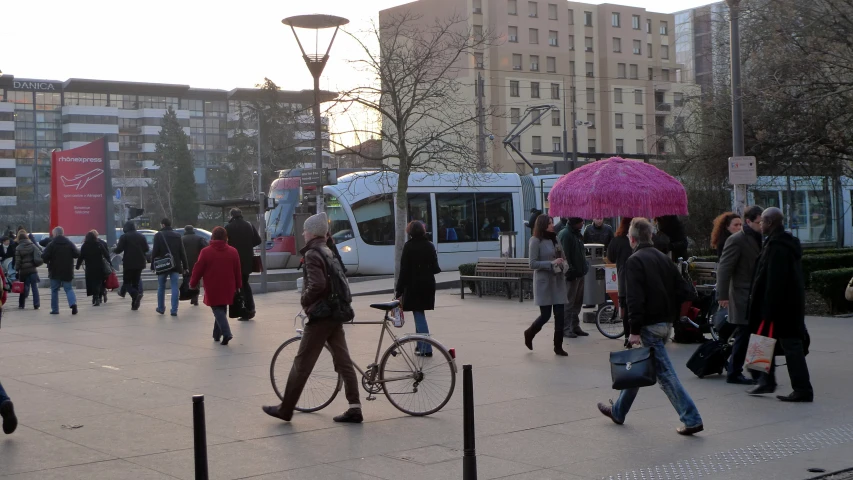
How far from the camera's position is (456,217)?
104 feet

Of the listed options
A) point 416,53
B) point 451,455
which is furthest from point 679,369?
point 416,53

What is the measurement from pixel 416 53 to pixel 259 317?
27.2ft

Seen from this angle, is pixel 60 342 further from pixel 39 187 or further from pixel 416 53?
pixel 39 187

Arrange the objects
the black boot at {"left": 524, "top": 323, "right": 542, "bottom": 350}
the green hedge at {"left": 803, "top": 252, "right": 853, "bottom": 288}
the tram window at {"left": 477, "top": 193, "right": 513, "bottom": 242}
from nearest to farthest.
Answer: the black boot at {"left": 524, "top": 323, "right": 542, "bottom": 350}, the green hedge at {"left": 803, "top": 252, "right": 853, "bottom": 288}, the tram window at {"left": 477, "top": 193, "right": 513, "bottom": 242}

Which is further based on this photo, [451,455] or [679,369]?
[679,369]

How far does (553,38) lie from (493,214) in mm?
56259

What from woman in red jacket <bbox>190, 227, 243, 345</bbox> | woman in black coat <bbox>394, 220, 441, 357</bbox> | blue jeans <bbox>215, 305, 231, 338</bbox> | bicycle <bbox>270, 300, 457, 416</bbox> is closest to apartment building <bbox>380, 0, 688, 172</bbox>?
woman in red jacket <bbox>190, 227, 243, 345</bbox>

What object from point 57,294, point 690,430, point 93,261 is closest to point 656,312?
point 690,430

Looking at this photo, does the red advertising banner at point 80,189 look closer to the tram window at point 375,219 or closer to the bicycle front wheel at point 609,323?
the tram window at point 375,219

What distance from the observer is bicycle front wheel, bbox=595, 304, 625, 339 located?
14078mm

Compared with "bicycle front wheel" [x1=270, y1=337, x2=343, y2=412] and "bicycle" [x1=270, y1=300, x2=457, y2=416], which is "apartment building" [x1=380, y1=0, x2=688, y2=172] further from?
"bicycle" [x1=270, y1=300, x2=457, y2=416]

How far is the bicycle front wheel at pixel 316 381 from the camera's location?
8688mm

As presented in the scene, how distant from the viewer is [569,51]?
286ft

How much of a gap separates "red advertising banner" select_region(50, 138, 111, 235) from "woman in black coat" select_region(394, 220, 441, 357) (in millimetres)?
17561
